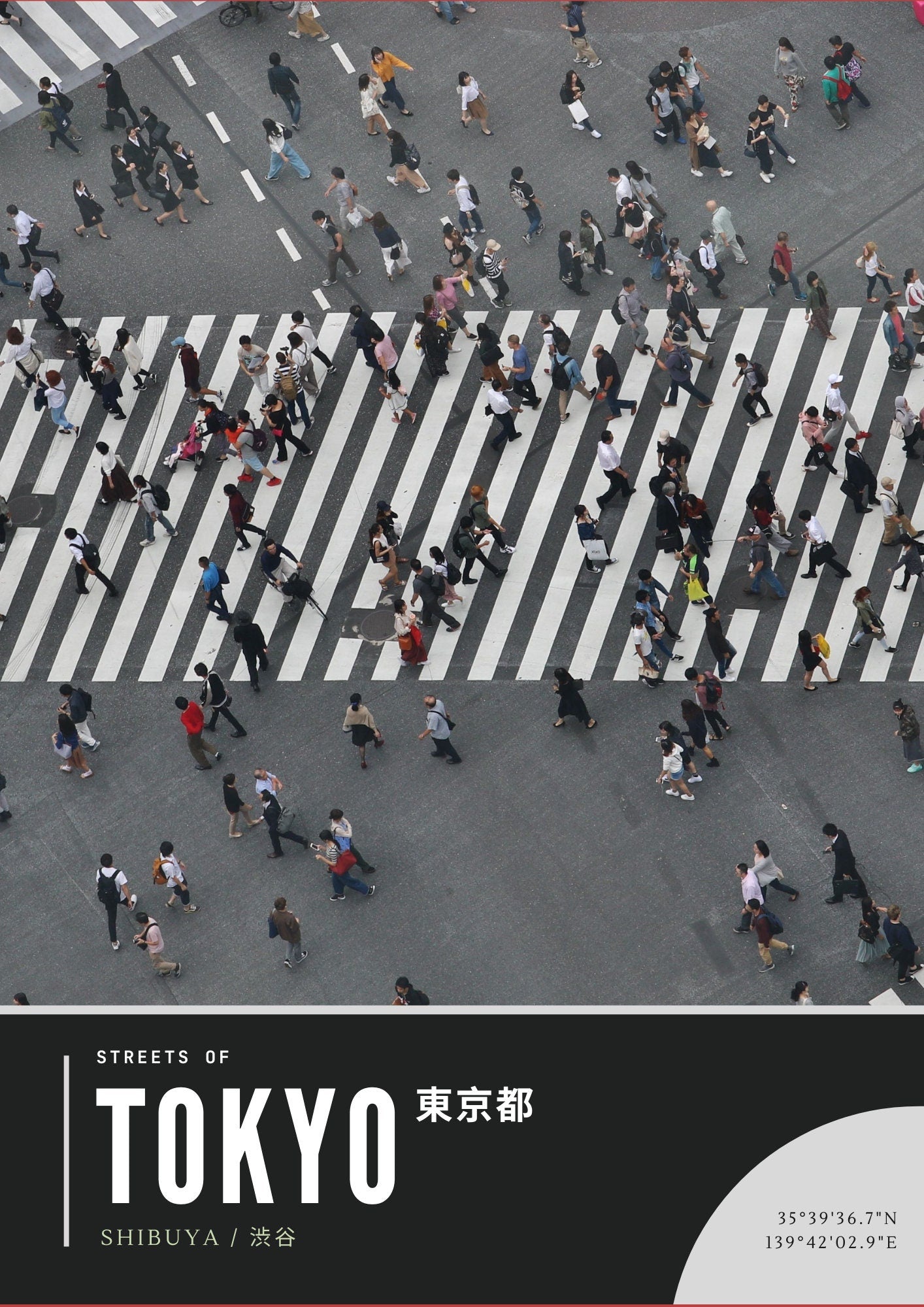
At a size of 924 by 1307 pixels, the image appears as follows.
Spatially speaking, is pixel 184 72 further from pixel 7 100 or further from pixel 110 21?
pixel 7 100

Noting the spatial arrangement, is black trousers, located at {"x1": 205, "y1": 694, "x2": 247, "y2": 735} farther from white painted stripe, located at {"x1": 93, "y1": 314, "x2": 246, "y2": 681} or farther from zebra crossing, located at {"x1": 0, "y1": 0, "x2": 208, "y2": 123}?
zebra crossing, located at {"x1": 0, "y1": 0, "x2": 208, "y2": 123}

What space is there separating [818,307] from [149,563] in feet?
42.5

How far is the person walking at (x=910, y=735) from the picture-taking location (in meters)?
34.5

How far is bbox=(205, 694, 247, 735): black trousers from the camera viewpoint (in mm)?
36844

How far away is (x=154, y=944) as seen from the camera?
34.2 m

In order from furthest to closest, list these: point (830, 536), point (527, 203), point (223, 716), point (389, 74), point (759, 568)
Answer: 1. point (389, 74)
2. point (527, 203)
3. point (830, 536)
4. point (223, 716)
5. point (759, 568)

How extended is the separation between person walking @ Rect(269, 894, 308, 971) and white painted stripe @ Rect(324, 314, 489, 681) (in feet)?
17.0

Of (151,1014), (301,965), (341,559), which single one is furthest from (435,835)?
(151,1014)

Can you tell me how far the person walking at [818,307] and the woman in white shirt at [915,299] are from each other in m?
1.45

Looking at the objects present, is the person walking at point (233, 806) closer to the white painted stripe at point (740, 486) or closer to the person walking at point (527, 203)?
the white painted stripe at point (740, 486)

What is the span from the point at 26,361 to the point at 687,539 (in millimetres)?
13013

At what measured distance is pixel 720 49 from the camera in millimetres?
44656

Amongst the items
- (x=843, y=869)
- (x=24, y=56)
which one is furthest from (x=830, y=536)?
(x=24, y=56)

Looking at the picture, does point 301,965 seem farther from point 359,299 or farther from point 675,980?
point 359,299
